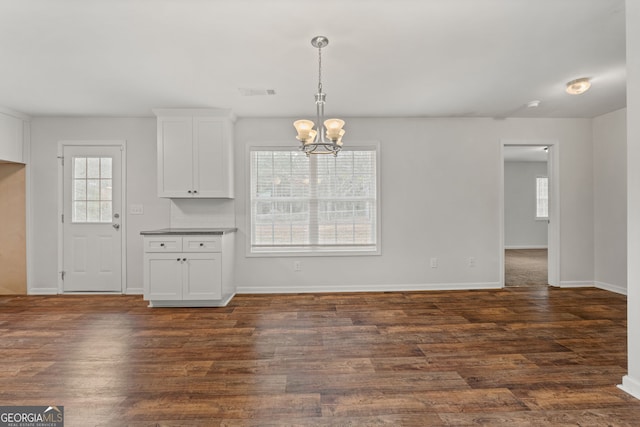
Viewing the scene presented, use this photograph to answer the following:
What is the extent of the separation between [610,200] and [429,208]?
8.32ft

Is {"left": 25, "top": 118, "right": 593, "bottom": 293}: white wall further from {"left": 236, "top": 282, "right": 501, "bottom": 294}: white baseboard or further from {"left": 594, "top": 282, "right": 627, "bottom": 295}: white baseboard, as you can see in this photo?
{"left": 594, "top": 282, "right": 627, "bottom": 295}: white baseboard

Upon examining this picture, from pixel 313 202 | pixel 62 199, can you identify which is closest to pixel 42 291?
pixel 62 199

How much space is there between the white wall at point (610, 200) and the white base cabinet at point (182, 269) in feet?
17.5

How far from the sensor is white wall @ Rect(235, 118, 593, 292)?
4.57m

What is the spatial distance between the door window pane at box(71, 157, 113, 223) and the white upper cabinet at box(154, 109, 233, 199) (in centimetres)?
101

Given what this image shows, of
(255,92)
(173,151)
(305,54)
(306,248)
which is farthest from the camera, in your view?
(306,248)

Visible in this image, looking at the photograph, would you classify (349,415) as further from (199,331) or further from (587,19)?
(587,19)

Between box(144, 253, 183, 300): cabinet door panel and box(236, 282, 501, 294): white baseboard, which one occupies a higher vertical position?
box(144, 253, 183, 300): cabinet door panel

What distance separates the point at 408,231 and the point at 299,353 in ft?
8.70

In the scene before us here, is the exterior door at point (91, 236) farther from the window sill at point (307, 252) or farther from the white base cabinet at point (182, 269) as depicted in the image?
the window sill at point (307, 252)

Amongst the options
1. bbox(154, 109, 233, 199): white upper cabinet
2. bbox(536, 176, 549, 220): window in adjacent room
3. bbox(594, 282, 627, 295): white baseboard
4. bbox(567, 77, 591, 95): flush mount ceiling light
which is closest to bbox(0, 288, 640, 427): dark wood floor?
bbox(594, 282, 627, 295): white baseboard

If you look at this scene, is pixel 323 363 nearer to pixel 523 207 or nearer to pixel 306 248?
pixel 306 248

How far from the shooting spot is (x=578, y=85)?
3.41 metres

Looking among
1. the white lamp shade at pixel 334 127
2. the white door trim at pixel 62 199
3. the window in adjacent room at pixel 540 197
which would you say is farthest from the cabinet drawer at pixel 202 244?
the window in adjacent room at pixel 540 197
